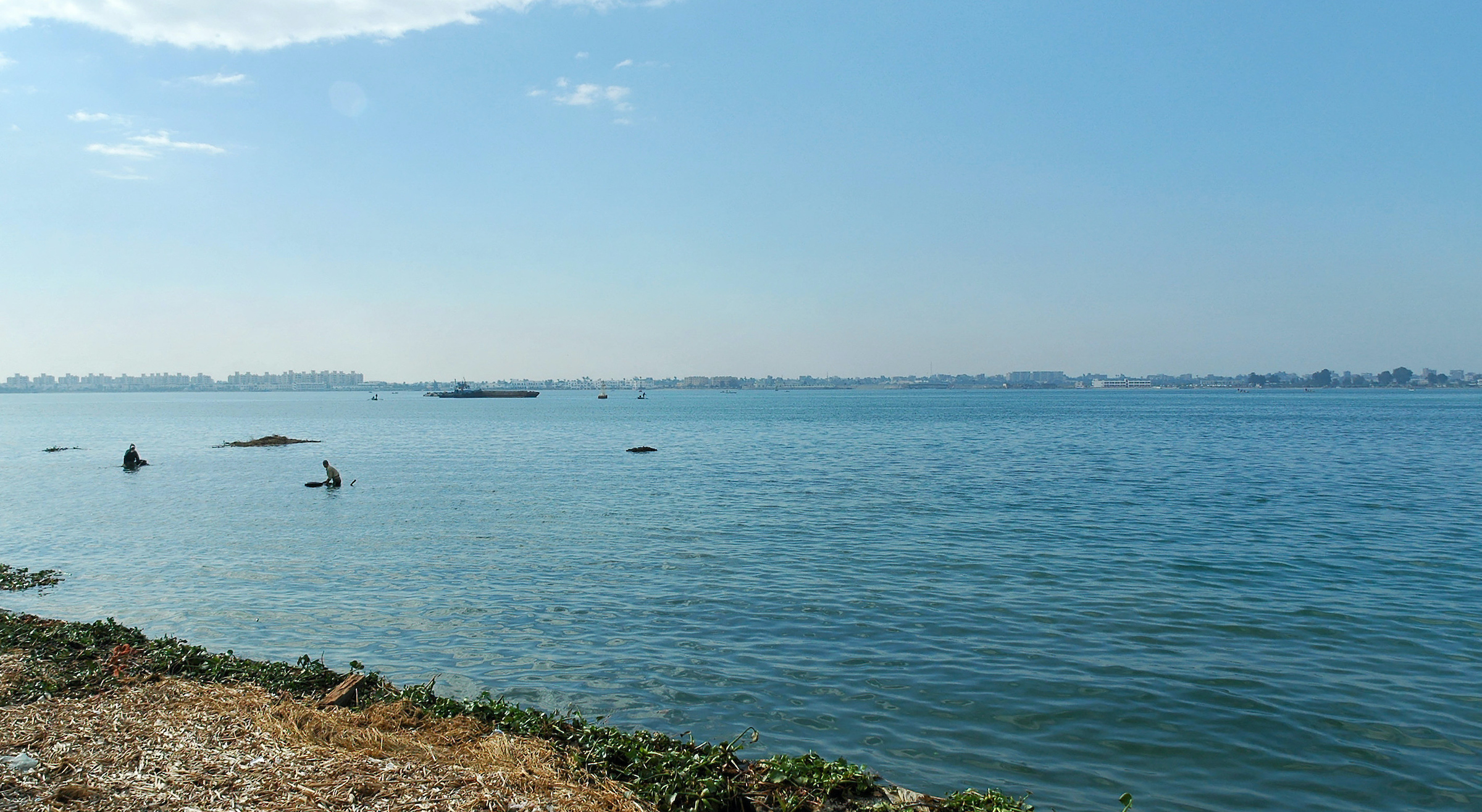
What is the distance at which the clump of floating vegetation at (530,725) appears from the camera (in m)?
7.63

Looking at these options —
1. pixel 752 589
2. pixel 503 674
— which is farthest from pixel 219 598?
pixel 752 589

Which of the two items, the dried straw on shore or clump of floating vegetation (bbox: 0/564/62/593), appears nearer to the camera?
the dried straw on shore

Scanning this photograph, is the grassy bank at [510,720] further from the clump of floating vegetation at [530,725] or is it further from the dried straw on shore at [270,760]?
the dried straw on shore at [270,760]

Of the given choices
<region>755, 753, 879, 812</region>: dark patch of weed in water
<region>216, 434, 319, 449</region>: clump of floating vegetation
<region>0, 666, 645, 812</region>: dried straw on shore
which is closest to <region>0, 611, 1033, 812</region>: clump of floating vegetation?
<region>755, 753, 879, 812</region>: dark patch of weed in water

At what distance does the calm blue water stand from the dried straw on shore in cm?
330

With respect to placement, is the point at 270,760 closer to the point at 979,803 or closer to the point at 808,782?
the point at 808,782

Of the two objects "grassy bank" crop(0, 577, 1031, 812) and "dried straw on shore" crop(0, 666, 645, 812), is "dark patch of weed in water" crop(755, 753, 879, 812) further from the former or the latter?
"dried straw on shore" crop(0, 666, 645, 812)

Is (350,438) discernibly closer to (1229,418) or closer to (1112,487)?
(1112,487)

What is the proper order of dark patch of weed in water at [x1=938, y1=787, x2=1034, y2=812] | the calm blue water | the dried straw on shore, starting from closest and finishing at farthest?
1. the dried straw on shore
2. dark patch of weed in water at [x1=938, y1=787, x2=1034, y2=812]
3. the calm blue water

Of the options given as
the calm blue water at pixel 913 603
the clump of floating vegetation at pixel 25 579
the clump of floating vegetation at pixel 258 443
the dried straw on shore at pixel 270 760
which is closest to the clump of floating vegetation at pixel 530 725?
the dried straw on shore at pixel 270 760

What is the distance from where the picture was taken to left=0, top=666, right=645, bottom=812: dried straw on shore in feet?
23.9

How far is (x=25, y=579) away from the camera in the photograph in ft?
68.1

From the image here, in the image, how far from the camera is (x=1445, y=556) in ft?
72.6

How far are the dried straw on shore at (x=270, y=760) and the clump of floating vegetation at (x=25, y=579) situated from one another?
43.1 ft
